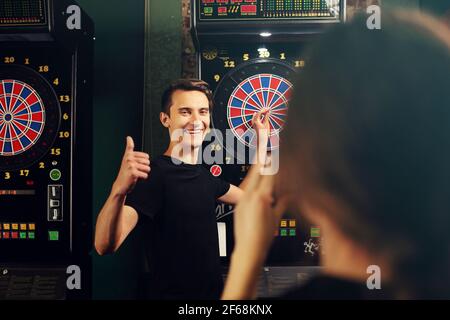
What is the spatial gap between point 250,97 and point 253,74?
3.8 inches

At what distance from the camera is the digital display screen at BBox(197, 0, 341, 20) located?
185 cm

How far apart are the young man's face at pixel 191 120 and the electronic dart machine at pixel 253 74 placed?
Answer: 5cm

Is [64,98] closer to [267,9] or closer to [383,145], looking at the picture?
[267,9]

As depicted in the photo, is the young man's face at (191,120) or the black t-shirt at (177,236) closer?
the black t-shirt at (177,236)

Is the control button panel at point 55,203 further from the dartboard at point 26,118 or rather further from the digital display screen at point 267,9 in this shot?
the digital display screen at point 267,9

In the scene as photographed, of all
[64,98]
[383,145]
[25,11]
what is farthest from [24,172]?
[383,145]

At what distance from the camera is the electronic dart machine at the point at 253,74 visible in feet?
6.10

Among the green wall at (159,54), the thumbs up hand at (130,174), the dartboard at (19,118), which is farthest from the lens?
the green wall at (159,54)

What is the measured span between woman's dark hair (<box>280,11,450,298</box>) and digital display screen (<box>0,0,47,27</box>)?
135 cm

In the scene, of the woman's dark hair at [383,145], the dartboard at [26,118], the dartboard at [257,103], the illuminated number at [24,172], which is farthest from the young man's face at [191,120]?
the woman's dark hair at [383,145]

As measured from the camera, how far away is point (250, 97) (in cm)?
194

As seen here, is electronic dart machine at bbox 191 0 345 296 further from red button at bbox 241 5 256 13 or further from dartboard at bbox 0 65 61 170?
dartboard at bbox 0 65 61 170

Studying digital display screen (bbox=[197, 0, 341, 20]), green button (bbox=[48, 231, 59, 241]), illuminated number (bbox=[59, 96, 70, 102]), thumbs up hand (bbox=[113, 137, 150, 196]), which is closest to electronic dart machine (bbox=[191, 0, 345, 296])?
digital display screen (bbox=[197, 0, 341, 20])

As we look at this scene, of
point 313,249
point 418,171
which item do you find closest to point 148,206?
point 313,249
